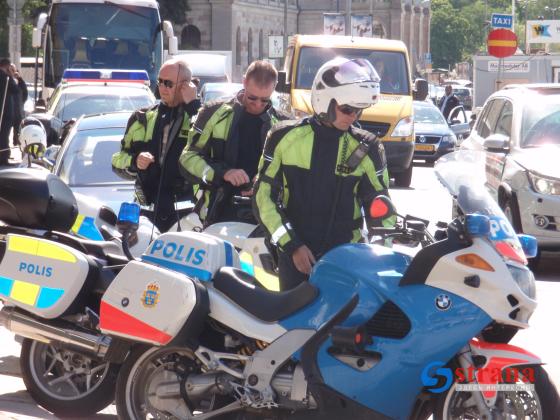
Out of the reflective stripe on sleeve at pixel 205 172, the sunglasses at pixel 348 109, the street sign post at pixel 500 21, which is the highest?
the street sign post at pixel 500 21

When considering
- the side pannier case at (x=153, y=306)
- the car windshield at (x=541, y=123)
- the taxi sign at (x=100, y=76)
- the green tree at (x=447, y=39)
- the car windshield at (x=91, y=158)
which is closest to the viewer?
the side pannier case at (x=153, y=306)

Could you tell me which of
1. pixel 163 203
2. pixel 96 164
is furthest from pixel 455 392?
pixel 96 164

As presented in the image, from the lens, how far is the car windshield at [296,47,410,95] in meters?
22.0

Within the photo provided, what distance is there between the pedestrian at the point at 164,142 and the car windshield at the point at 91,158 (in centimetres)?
177

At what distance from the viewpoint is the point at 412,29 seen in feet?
415

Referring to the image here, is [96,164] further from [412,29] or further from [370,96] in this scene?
[412,29]

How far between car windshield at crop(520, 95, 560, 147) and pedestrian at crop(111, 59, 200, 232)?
534 cm

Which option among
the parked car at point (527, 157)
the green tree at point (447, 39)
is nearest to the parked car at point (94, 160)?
the parked car at point (527, 157)

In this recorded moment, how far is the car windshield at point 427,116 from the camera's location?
2844cm

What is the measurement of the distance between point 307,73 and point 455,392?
17105 mm

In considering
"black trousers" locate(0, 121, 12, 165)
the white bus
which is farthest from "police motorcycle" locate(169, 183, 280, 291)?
the white bus

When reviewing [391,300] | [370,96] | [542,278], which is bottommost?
[542,278]

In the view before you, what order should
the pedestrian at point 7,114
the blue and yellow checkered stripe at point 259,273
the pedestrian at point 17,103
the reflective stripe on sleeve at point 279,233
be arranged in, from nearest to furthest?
the reflective stripe on sleeve at point 279,233, the blue and yellow checkered stripe at point 259,273, the pedestrian at point 7,114, the pedestrian at point 17,103

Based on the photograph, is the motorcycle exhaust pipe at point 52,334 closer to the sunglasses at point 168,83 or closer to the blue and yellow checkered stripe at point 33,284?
the blue and yellow checkered stripe at point 33,284
